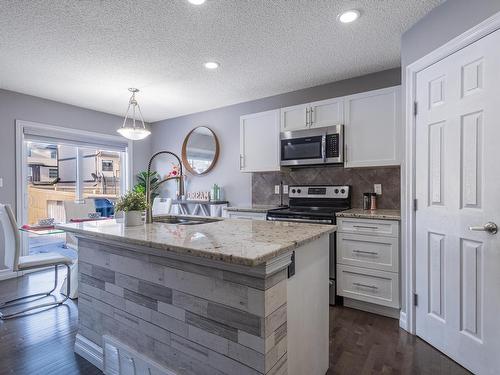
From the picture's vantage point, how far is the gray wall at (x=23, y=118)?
11.7ft

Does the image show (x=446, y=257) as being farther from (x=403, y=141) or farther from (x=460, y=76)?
(x=460, y=76)

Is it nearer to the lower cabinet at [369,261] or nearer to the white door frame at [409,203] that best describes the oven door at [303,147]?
the lower cabinet at [369,261]

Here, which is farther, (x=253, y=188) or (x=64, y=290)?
(x=253, y=188)

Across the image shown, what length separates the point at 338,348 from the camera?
2016 millimetres

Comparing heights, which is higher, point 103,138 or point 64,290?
point 103,138

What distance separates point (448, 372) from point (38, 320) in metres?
3.20

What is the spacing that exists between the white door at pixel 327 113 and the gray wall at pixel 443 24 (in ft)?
2.56

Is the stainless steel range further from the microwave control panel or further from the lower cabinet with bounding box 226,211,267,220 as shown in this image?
the microwave control panel

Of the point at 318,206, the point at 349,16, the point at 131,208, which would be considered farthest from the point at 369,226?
the point at 131,208

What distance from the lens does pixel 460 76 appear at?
Answer: 5.97ft

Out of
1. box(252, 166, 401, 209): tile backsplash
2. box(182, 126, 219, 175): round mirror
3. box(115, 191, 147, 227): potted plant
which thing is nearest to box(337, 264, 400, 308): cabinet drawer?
box(252, 166, 401, 209): tile backsplash

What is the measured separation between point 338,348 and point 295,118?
238 centimetres

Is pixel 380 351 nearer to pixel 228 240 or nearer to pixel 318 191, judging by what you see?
pixel 228 240

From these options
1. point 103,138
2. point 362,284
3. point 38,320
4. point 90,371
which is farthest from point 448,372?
point 103,138
